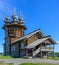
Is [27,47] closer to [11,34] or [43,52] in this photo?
[43,52]

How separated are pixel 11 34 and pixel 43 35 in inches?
340

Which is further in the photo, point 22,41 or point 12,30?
point 12,30

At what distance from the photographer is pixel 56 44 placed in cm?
4312

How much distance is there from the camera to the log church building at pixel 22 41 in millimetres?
40781

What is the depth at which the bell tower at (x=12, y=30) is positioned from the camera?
159 ft

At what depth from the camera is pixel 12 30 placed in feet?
161

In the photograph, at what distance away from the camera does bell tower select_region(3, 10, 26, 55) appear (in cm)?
4853

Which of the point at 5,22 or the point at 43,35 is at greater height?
the point at 5,22

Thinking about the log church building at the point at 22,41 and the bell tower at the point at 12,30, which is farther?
the bell tower at the point at 12,30

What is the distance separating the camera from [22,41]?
142ft

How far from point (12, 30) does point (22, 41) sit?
6.79 metres

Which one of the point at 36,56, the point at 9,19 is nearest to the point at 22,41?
the point at 36,56

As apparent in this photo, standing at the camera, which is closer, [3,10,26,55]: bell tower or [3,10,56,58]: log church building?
[3,10,56,58]: log church building

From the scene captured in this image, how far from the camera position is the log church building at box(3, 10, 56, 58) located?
134 feet
